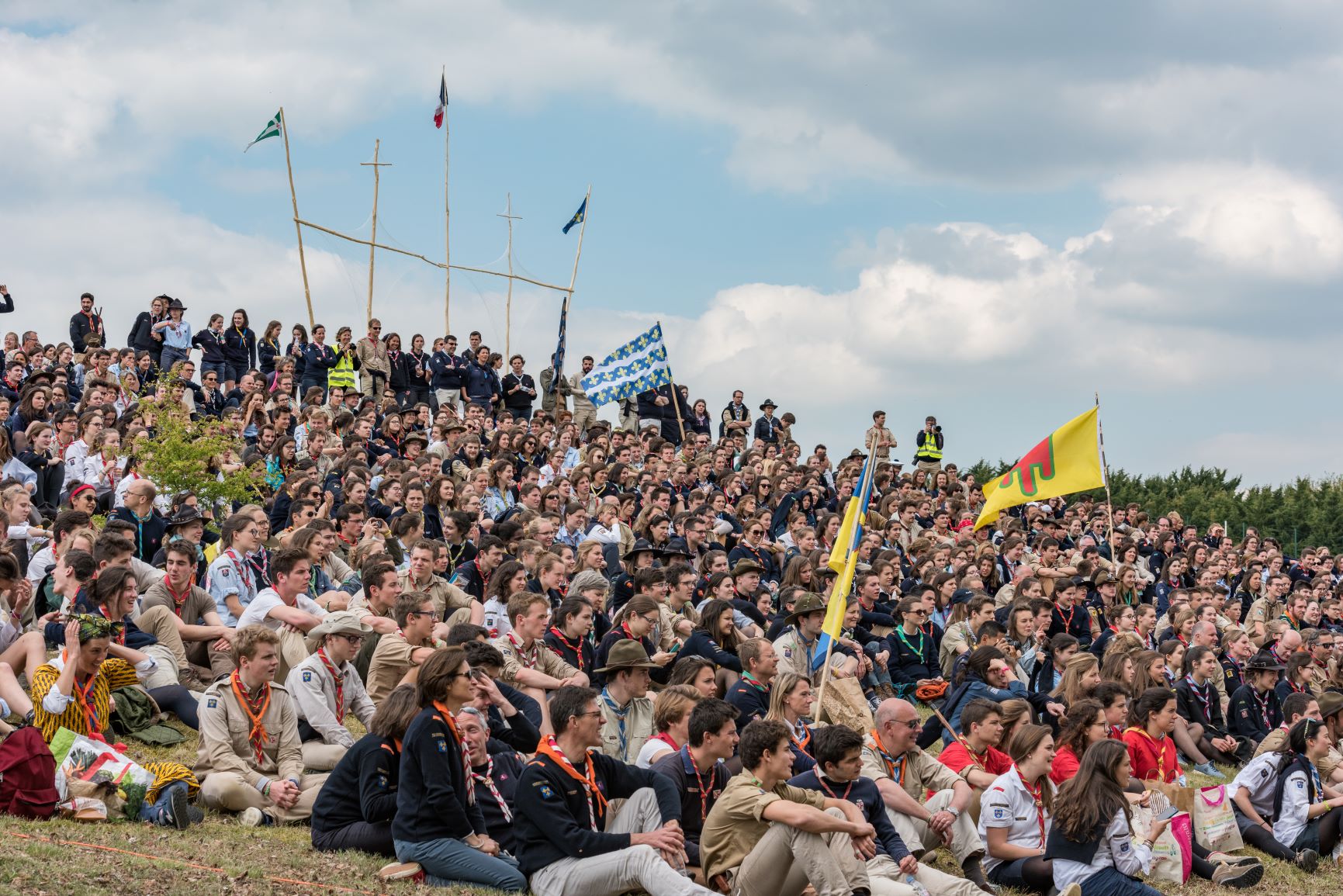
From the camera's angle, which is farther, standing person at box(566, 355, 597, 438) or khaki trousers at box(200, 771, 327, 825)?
standing person at box(566, 355, 597, 438)

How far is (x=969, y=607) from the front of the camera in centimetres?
1636

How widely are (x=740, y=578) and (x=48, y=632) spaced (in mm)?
7458

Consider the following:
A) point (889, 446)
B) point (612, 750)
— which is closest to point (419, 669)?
point (612, 750)

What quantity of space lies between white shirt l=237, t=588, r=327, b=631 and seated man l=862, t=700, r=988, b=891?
460cm

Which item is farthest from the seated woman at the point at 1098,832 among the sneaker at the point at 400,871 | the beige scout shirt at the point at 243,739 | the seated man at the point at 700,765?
the beige scout shirt at the point at 243,739

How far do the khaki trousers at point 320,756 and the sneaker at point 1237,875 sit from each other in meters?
6.92

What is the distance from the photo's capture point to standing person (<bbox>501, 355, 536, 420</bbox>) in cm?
3058

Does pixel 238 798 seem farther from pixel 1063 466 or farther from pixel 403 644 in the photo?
pixel 1063 466

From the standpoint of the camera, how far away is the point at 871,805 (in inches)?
362

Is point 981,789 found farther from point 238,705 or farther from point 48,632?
point 48,632

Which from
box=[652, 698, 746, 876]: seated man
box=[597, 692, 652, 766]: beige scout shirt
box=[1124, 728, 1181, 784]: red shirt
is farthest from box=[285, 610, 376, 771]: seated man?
box=[1124, 728, 1181, 784]: red shirt

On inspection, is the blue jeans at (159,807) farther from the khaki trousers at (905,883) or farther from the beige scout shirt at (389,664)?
the khaki trousers at (905,883)

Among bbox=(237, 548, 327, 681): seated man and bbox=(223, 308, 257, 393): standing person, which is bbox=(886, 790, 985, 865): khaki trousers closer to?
bbox=(237, 548, 327, 681): seated man

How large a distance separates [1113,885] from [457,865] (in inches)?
172
